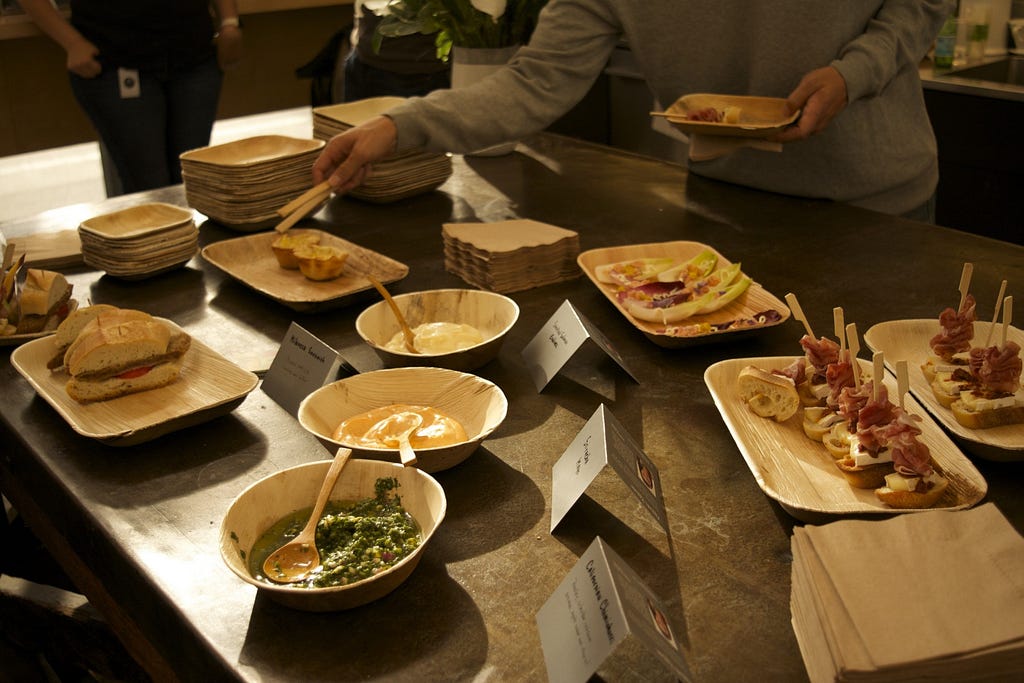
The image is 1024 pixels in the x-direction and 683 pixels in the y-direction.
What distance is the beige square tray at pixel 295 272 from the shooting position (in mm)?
1793

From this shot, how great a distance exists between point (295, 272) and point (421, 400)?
2.35ft

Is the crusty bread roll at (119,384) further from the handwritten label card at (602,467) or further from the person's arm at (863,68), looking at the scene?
the person's arm at (863,68)

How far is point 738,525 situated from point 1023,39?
337 centimetres

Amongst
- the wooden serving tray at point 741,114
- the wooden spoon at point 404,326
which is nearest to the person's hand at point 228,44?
the wooden serving tray at point 741,114

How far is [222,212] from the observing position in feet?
7.34

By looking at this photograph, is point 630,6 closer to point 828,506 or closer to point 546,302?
point 546,302

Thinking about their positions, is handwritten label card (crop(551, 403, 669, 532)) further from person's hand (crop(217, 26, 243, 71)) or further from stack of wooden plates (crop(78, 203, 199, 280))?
person's hand (crop(217, 26, 243, 71))

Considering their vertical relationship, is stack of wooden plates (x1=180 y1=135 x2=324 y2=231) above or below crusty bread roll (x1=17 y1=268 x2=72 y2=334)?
above

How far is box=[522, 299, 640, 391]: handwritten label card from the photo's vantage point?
57.4 inches

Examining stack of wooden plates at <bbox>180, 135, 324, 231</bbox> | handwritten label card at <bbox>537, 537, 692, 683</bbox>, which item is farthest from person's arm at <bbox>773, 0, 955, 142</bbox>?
handwritten label card at <bbox>537, 537, 692, 683</bbox>

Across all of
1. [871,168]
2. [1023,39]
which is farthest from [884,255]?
[1023,39]

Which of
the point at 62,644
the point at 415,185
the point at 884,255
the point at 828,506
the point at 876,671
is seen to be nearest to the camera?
the point at 876,671


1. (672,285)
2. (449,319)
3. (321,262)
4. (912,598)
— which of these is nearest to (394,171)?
(321,262)

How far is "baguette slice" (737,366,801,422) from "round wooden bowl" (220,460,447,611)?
483 mm
